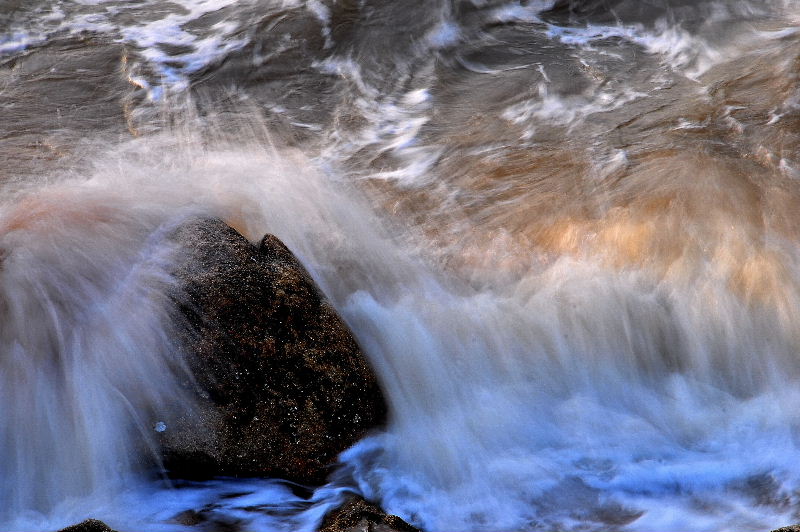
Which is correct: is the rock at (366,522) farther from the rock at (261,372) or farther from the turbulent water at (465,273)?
the rock at (261,372)

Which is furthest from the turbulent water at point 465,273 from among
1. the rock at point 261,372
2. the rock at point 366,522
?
the rock at point 366,522

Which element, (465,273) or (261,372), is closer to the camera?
(261,372)

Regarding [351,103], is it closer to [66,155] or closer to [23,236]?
[66,155]

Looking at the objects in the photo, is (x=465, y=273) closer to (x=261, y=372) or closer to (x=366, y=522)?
(x=261, y=372)

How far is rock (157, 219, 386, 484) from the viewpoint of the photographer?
3730 millimetres

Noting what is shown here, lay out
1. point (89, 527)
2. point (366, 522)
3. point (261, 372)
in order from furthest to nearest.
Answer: point (261, 372)
point (366, 522)
point (89, 527)

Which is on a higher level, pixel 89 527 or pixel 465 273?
pixel 465 273

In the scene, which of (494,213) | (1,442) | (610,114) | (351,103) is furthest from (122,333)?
(610,114)

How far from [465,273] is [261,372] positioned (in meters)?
1.31

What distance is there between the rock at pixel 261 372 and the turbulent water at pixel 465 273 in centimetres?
12

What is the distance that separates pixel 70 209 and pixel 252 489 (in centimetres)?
203

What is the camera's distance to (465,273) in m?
4.41

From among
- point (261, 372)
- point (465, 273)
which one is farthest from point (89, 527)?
point (465, 273)

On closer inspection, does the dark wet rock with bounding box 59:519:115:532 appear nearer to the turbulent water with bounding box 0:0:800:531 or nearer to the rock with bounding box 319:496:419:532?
the turbulent water with bounding box 0:0:800:531
